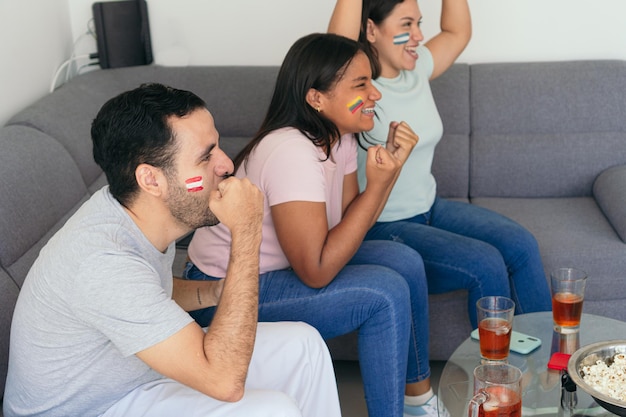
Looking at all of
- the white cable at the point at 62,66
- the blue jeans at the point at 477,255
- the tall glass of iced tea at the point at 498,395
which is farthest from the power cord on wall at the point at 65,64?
the tall glass of iced tea at the point at 498,395

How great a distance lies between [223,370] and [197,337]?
7 cm

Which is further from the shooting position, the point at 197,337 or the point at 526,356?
the point at 526,356

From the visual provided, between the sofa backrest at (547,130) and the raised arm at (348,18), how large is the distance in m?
0.74

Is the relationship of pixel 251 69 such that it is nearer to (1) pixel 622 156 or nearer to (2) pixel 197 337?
(1) pixel 622 156

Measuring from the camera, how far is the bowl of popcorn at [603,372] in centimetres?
A: 156

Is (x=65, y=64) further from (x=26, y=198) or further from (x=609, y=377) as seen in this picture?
(x=609, y=377)

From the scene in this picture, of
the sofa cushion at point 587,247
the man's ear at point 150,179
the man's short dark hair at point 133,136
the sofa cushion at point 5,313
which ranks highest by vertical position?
the man's short dark hair at point 133,136

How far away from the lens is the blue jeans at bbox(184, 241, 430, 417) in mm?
2049

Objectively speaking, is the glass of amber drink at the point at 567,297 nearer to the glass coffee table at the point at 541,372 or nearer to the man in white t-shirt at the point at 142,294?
the glass coffee table at the point at 541,372

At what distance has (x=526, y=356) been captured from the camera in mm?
1909

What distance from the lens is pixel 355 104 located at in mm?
2240

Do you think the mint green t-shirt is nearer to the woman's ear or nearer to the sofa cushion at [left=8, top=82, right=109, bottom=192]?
the woman's ear

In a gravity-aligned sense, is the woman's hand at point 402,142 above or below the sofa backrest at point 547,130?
above

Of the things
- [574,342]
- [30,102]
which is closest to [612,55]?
[574,342]
